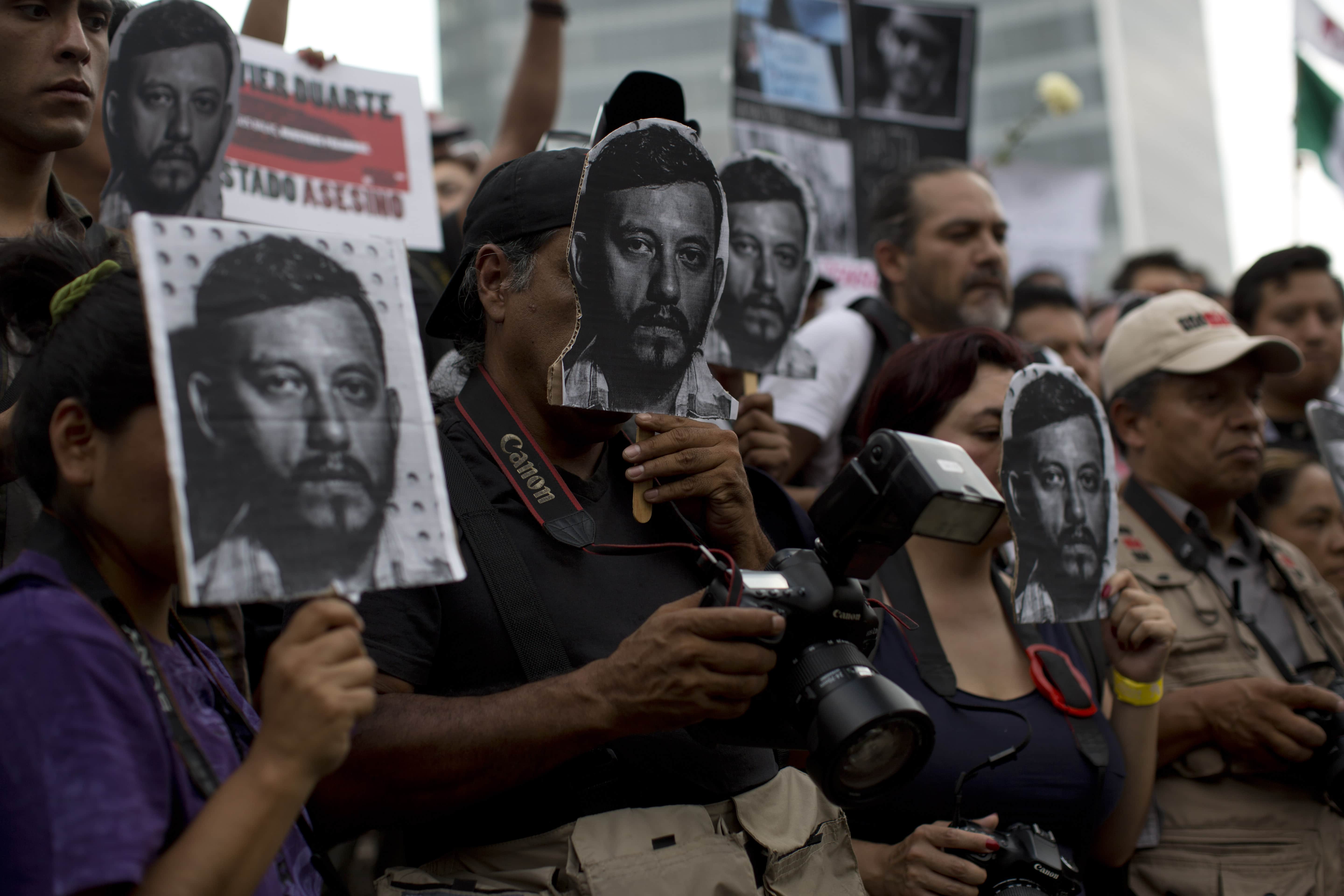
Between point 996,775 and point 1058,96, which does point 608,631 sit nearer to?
point 996,775

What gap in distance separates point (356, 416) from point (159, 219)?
13.2 inches

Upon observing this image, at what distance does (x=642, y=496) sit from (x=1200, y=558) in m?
2.11

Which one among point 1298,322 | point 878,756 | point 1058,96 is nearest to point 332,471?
point 878,756

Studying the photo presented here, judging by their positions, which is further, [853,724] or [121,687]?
[853,724]

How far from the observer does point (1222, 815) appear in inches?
123

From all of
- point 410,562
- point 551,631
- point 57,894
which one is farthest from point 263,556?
point 551,631

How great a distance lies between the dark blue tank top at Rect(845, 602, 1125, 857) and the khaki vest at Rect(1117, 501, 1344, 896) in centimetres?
42

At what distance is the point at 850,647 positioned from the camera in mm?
1763

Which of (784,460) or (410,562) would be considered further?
(784,460)

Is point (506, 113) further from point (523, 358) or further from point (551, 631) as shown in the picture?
point (551, 631)

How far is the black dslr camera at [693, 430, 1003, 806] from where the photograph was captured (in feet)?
5.40

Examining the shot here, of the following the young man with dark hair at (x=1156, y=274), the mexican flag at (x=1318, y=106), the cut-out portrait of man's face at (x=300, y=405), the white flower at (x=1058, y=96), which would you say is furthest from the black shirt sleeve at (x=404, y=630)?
the mexican flag at (x=1318, y=106)

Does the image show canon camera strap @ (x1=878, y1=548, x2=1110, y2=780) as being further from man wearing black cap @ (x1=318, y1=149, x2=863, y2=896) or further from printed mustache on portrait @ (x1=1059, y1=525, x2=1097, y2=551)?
man wearing black cap @ (x1=318, y1=149, x2=863, y2=896)

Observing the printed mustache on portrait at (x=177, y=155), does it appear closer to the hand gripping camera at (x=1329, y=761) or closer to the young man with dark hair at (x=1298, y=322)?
the hand gripping camera at (x=1329, y=761)
